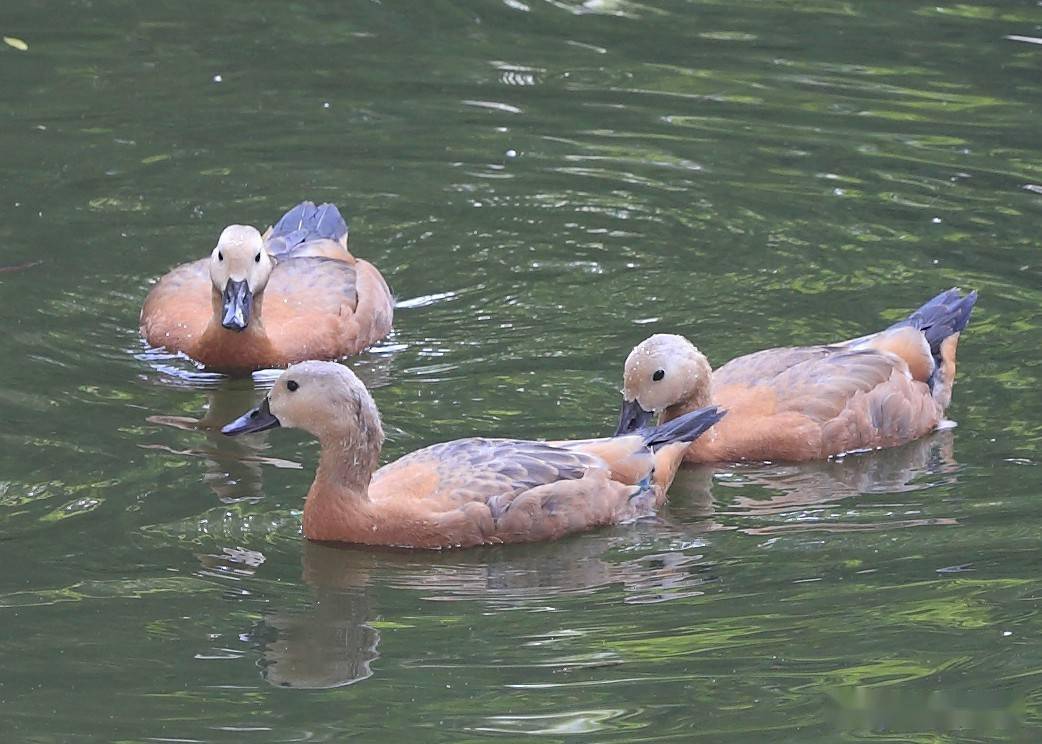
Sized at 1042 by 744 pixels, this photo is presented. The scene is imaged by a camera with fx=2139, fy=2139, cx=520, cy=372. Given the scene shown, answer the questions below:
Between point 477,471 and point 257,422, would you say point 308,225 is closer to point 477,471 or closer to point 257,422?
point 257,422

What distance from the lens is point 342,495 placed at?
966 centimetres

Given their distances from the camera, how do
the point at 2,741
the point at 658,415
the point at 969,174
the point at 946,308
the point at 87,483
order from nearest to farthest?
the point at 2,741 < the point at 87,483 < the point at 658,415 < the point at 946,308 < the point at 969,174

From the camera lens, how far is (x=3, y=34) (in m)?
17.6

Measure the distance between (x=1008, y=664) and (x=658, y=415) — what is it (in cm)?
330

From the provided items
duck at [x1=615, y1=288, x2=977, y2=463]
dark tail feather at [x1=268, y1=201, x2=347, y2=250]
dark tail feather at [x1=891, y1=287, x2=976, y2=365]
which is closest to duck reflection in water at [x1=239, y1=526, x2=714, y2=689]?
duck at [x1=615, y1=288, x2=977, y2=463]

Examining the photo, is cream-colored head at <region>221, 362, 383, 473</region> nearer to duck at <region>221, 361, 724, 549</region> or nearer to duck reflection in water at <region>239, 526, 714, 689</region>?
duck at <region>221, 361, 724, 549</region>

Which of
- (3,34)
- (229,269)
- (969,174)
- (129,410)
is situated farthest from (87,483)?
(3,34)

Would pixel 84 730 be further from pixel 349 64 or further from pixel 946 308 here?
pixel 349 64

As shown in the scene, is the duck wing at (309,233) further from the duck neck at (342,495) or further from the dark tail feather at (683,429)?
the duck neck at (342,495)

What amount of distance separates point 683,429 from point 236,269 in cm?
310

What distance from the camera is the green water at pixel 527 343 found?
8062 mm

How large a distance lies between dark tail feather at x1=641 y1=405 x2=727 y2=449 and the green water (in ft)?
0.98

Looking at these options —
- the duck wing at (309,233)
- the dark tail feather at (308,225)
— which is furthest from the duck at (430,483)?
the dark tail feather at (308,225)

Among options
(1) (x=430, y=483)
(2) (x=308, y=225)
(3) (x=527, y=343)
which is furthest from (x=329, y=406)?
(2) (x=308, y=225)
